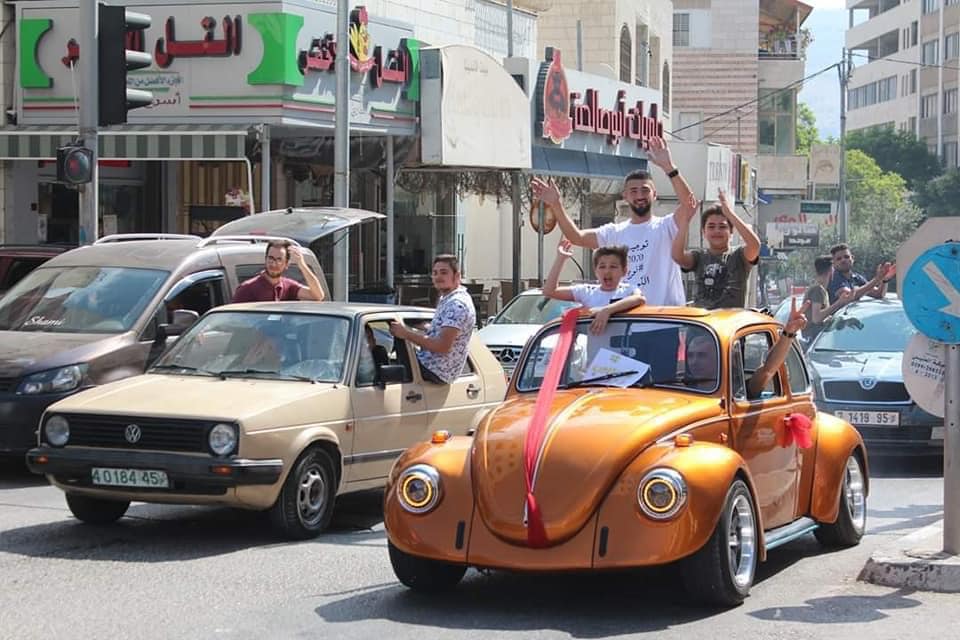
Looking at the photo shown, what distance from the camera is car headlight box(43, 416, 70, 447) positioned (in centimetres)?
993

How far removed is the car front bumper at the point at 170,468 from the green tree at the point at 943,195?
287 feet

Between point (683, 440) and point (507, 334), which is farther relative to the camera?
point (507, 334)

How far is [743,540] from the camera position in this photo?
7.99 m

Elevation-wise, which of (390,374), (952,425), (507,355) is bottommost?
(507,355)

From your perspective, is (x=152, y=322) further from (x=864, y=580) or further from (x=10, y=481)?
(x=864, y=580)

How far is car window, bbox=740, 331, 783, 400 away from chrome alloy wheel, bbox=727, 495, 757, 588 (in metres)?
1.10

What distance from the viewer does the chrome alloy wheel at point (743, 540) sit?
7.88m

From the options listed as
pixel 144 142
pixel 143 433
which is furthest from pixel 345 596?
pixel 144 142

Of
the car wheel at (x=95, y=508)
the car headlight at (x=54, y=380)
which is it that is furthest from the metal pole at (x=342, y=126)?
the car wheel at (x=95, y=508)

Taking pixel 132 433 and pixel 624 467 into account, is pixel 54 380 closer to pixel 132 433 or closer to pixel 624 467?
pixel 132 433

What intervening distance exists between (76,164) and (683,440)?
10.9 m

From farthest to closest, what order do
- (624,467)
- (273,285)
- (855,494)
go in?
(273,285), (855,494), (624,467)

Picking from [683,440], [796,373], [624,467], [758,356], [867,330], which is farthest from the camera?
[867,330]

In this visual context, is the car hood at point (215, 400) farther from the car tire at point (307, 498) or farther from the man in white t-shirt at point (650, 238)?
the man in white t-shirt at point (650, 238)
